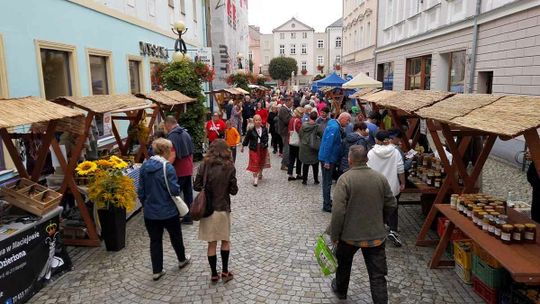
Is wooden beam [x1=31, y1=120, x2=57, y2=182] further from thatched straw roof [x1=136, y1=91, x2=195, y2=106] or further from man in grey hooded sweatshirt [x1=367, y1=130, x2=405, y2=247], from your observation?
man in grey hooded sweatshirt [x1=367, y1=130, x2=405, y2=247]

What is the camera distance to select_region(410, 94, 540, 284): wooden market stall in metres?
3.33

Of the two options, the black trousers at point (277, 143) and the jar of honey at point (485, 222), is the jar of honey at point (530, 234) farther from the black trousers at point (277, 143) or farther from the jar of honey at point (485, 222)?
the black trousers at point (277, 143)

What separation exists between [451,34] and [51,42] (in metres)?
13.6

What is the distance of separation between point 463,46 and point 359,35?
796 inches

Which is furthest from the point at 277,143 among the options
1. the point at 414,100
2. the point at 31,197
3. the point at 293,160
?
the point at 31,197

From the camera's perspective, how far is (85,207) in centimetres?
615

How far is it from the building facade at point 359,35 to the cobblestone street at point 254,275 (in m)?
23.2

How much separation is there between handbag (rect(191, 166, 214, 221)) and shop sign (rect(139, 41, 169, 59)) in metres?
10.3

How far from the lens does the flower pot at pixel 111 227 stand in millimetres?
5918

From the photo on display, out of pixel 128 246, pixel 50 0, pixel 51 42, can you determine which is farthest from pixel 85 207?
pixel 50 0

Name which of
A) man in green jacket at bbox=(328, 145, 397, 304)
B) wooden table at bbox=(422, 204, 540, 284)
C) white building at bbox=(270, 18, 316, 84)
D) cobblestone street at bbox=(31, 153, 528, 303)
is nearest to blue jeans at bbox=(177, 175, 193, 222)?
cobblestone street at bbox=(31, 153, 528, 303)

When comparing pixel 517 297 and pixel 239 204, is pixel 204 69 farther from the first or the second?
pixel 517 297

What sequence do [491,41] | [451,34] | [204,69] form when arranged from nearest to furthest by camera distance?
[204,69]
[491,41]
[451,34]

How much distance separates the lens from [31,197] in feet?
16.9
